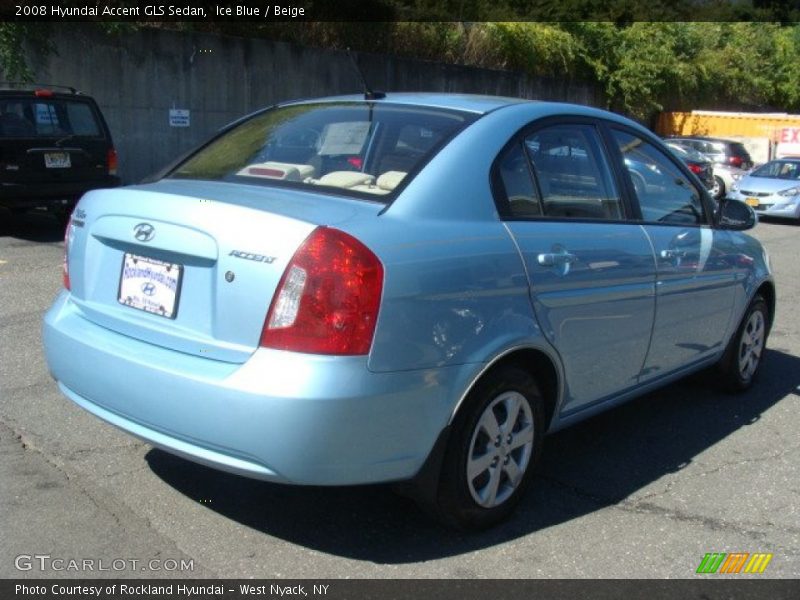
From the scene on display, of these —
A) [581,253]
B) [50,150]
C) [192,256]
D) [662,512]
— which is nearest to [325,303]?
[192,256]

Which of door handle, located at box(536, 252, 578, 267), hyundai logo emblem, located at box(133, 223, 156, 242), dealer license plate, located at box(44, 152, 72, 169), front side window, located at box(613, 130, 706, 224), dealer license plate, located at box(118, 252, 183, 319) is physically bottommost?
dealer license plate, located at box(44, 152, 72, 169)

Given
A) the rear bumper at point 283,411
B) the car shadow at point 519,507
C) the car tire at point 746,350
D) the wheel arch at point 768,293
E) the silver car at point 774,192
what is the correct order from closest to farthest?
the rear bumper at point 283,411 → the car shadow at point 519,507 → the car tire at point 746,350 → the wheel arch at point 768,293 → the silver car at point 774,192

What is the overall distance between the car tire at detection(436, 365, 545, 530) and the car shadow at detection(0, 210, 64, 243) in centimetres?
882

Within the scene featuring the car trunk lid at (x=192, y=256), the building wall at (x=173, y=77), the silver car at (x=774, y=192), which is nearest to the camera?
the car trunk lid at (x=192, y=256)

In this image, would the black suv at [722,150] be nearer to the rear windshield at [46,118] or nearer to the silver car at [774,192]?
the silver car at [774,192]

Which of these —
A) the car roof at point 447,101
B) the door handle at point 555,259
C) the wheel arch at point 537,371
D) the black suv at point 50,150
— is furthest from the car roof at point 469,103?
the black suv at point 50,150

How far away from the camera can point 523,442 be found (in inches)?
151

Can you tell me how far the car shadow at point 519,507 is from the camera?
3.65m

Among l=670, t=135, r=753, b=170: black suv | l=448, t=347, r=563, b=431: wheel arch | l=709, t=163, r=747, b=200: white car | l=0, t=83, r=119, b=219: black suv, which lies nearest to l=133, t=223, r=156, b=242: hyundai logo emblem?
l=448, t=347, r=563, b=431: wheel arch

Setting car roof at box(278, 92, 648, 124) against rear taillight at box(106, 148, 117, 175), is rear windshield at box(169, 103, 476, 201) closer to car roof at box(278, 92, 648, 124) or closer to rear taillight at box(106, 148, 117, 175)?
car roof at box(278, 92, 648, 124)

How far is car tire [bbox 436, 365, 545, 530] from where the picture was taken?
3484 millimetres

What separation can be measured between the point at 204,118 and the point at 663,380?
596 inches
